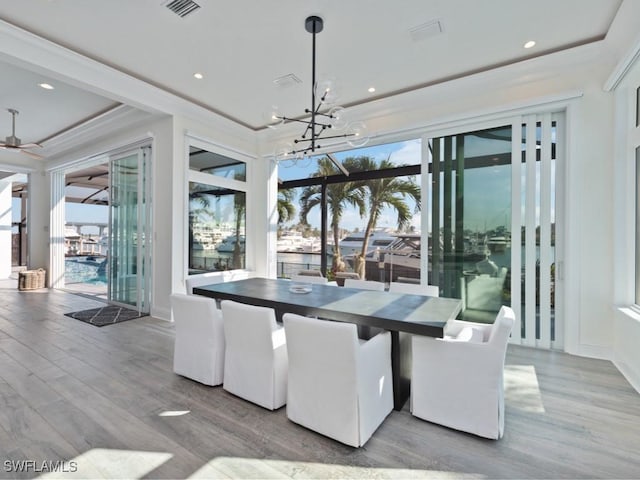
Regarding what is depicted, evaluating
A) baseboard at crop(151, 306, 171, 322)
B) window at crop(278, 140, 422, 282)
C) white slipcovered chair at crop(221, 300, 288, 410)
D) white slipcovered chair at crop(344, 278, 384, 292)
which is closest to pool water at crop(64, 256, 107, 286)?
baseboard at crop(151, 306, 171, 322)

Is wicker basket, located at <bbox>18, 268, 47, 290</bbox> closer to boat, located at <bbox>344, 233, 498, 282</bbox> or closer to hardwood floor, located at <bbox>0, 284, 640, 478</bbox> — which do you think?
hardwood floor, located at <bbox>0, 284, 640, 478</bbox>

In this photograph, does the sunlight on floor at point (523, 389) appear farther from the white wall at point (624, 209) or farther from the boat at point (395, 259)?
the boat at point (395, 259)

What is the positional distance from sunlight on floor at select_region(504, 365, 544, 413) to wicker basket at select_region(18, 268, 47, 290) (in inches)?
360

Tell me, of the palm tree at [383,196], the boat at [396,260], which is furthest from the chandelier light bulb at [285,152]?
the palm tree at [383,196]

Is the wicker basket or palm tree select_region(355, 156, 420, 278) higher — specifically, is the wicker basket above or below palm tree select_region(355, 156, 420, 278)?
below

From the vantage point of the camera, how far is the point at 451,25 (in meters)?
2.90

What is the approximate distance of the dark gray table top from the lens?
2074 mm

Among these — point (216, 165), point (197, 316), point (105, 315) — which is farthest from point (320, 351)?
point (105, 315)

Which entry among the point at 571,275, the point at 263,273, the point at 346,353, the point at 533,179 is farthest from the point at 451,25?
the point at 263,273

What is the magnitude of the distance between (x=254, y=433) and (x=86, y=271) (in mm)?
10261

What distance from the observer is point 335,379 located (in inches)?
72.6

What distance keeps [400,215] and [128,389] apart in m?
6.54

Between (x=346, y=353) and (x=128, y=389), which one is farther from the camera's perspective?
(x=128, y=389)

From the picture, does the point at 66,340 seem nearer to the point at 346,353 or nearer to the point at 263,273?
the point at 263,273
